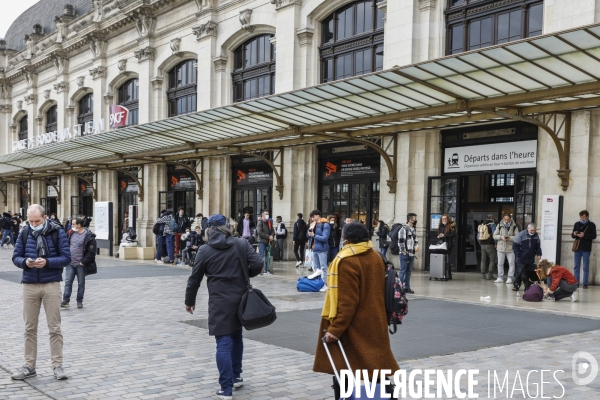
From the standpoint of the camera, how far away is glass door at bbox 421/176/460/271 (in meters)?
18.5

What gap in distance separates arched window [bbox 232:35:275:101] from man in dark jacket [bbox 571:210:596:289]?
1326 centimetres

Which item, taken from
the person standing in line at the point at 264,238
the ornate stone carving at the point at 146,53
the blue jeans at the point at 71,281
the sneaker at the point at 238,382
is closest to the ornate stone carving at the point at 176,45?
the ornate stone carving at the point at 146,53

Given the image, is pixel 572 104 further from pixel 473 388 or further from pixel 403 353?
pixel 473 388

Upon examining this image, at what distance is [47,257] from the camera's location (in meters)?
7.03

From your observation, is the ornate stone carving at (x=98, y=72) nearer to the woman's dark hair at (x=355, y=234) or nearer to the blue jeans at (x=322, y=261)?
the blue jeans at (x=322, y=261)

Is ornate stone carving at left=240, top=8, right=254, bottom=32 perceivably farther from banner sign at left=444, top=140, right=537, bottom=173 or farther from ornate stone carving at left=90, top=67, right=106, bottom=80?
ornate stone carving at left=90, top=67, right=106, bottom=80

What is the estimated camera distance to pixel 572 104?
13.8 m

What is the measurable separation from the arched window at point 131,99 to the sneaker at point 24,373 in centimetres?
2724

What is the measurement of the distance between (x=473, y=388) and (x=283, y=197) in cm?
1753

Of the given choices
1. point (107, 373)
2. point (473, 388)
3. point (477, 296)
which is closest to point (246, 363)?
point (107, 373)

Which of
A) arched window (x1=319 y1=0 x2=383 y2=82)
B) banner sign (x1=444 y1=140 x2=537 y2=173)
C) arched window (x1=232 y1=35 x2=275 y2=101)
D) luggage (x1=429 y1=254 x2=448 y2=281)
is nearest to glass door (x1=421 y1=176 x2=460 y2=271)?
banner sign (x1=444 y1=140 x2=537 y2=173)

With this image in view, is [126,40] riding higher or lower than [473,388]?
higher

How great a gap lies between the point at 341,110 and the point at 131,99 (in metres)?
19.4

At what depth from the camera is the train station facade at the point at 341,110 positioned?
14.2 metres
